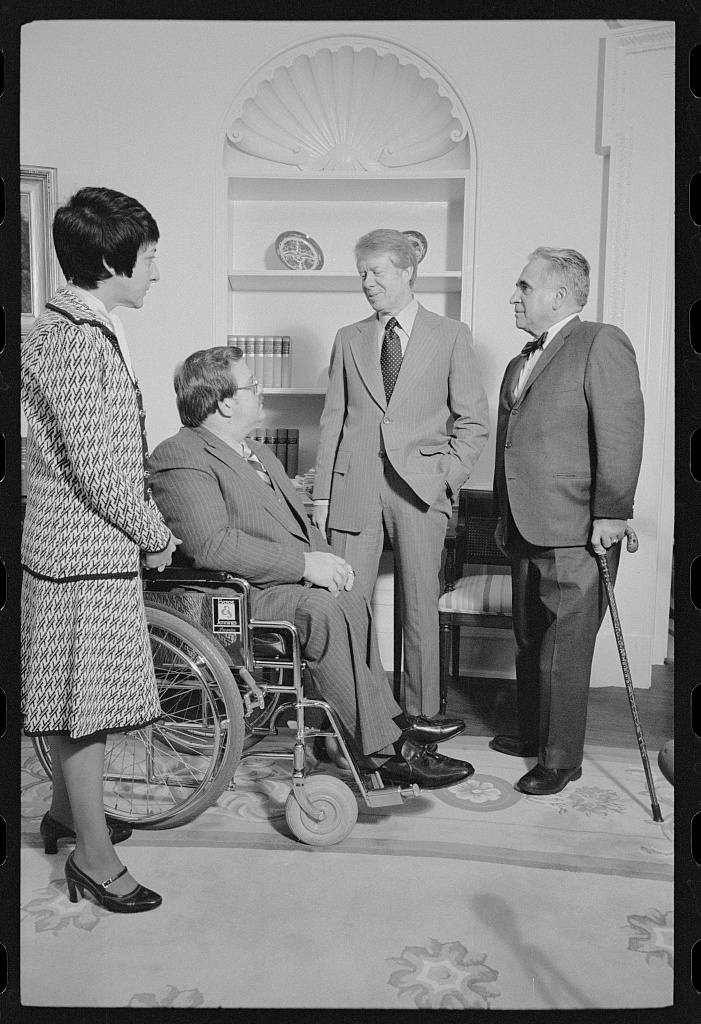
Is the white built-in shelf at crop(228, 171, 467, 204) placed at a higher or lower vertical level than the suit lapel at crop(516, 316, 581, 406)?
higher

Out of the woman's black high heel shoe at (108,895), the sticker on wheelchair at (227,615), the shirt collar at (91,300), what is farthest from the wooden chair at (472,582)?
the shirt collar at (91,300)

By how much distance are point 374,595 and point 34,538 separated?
821 millimetres

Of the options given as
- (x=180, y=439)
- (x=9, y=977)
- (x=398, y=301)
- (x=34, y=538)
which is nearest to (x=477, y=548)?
(x=398, y=301)

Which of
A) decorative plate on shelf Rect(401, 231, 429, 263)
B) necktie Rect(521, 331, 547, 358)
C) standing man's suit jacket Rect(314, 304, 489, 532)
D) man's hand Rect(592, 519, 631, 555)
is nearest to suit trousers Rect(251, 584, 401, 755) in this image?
standing man's suit jacket Rect(314, 304, 489, 532)

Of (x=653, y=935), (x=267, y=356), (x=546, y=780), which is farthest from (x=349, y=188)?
(x=653, y=935)

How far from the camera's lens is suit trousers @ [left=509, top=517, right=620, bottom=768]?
1962mm

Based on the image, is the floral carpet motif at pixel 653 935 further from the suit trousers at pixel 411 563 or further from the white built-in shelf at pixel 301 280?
the white built-in shelf at pixel 301 280

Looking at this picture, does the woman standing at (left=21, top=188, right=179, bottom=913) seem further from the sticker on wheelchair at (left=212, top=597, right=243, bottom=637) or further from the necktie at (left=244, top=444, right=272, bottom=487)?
the necktie at (left=244, top=444, right=272, bottom=487)

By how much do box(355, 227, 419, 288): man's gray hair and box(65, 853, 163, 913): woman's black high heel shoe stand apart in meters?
1.40

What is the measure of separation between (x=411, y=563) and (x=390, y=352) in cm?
50

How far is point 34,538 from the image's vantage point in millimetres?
1601

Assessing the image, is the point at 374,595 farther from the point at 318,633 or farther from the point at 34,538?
the point at 34,538

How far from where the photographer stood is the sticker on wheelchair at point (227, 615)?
1.91 m

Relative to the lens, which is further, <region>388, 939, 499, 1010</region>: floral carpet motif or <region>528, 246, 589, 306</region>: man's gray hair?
<region>528, 246, 589, 306</region>: man's gray hair
